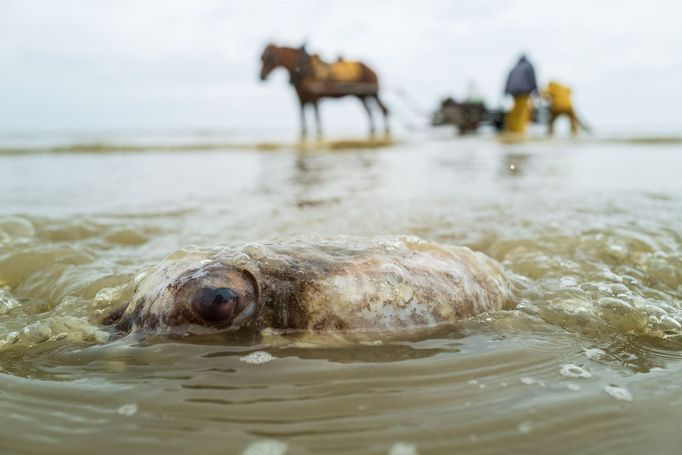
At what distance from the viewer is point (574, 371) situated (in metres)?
1.55

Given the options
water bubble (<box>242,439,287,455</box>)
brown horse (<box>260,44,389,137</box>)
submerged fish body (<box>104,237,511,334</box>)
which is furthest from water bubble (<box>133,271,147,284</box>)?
brown horse (<box>260,44,389,137</box>)

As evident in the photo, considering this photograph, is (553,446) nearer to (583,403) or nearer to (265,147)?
(583,403)

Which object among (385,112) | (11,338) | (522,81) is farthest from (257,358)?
(385,112)

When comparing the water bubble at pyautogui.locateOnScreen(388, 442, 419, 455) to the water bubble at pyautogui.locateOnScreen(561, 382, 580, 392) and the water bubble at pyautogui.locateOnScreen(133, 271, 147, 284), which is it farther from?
the water bubble at pyautogui.locateOnScreen(133, 271, 147, 284)

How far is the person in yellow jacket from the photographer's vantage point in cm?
1623

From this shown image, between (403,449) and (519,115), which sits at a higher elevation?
(519,115)

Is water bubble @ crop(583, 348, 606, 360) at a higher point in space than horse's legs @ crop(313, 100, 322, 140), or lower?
lower

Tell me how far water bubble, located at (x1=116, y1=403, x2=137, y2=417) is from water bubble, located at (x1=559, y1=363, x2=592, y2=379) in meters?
1.19

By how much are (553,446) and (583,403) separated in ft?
0.77

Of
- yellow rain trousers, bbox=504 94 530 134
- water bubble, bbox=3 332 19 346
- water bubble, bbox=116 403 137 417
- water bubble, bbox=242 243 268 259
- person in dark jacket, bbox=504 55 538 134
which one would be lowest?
water bubble, bbox=116 403 137 417

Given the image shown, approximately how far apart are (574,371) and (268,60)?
14471 mm

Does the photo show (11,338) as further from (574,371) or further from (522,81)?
(522,81)

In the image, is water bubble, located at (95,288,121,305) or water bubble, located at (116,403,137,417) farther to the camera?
water bubble, located at (95,288,121,305)

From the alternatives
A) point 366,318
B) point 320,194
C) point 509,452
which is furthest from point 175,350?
point 320,194
